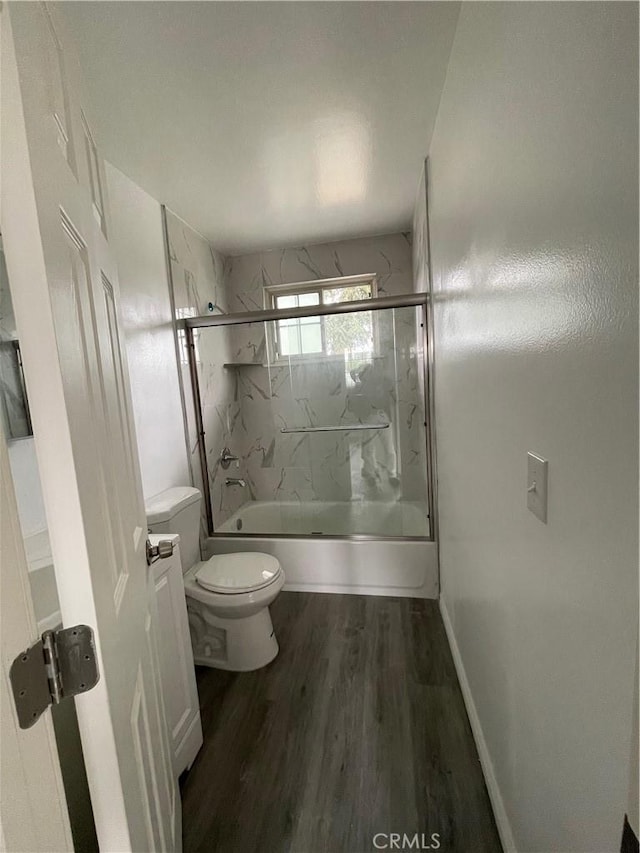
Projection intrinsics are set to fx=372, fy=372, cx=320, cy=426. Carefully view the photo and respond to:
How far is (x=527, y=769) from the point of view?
881 mm

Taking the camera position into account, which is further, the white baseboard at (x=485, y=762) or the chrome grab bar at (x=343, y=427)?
the chrome grab bar at (x=343, y=427)

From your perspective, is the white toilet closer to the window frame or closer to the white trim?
the window frame

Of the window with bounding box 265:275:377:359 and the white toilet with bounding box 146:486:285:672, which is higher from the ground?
the window with bounding box 265:275:377:359

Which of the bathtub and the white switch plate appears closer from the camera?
the white switch plate

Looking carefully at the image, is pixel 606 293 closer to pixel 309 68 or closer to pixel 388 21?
pixel 388 21

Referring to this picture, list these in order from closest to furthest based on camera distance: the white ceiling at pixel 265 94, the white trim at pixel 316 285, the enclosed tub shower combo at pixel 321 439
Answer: the white ceiling at pixel 265 94 → the enclosed tub shower combo at pixel 321 439 → the white trim at pixel 316 285

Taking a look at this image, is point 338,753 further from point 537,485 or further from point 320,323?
point 320,323

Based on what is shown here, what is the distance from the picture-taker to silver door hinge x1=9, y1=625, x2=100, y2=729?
39 centimetres

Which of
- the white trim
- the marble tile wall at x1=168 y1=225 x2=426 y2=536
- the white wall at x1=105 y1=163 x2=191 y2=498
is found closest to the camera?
the white wall at x1=105 y1=163 x2=191 y2=498

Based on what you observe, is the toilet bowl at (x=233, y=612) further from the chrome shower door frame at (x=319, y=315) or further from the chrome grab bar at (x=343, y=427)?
the chrome grab bar at (x=343, y=427)

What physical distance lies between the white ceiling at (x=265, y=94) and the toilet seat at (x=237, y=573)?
6.71 feet

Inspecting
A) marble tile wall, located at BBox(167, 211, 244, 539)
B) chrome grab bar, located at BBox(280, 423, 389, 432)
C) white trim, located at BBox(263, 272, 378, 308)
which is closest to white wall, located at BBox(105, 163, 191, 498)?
marble tile wall, located at BBox(167, 211, 244, 539)

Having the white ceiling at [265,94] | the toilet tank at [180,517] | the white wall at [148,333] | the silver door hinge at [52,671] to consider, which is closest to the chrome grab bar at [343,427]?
the white wall at [148,333]

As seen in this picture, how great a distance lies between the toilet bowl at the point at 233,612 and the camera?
5.61ft
